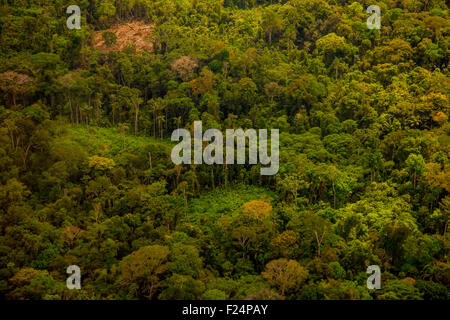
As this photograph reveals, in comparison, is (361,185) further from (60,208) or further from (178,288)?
(60,208)

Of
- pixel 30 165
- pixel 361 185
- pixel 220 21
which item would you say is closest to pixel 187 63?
pixel 220 21

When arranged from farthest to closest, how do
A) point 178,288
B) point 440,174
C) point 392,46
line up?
point 392,46 < point 440,174 < point 178,288

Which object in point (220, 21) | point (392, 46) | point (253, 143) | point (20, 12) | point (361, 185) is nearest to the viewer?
point (361, 185)

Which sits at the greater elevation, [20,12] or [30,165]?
[20,12]
